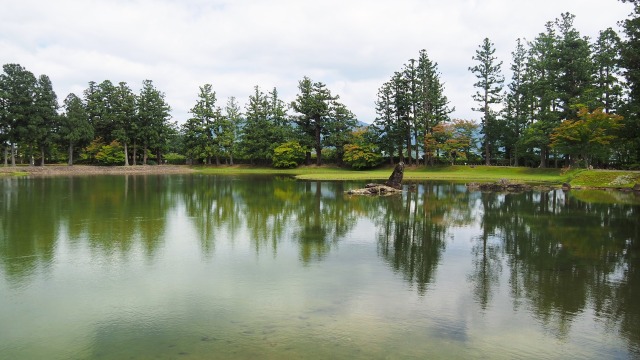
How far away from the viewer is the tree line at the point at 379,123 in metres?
40.0

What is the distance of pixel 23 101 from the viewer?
171ft

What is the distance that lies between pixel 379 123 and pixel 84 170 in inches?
1464

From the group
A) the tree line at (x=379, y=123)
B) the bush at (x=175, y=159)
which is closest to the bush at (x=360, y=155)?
the tree line at (x=379, y=123)

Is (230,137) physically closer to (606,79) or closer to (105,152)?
(105,152)

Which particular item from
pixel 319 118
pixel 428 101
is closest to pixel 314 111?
pixel 319 118

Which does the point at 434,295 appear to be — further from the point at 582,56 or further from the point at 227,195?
the point at 582,56

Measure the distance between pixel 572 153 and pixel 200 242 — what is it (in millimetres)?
36836

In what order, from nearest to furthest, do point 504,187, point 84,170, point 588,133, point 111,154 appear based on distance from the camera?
point 504,187
point 588,133
point 84,170
point 111,154

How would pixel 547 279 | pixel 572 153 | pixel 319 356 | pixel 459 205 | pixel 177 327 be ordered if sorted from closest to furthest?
1. pixel 319 356
2. pixel 177 327
3. pixel 547 279
4. pixel 459 205
5. pixel 572 153

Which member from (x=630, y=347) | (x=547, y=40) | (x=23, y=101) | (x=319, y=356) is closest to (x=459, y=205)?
(x=630, y=347)

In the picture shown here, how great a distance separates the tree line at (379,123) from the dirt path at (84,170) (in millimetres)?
3850

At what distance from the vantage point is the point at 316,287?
812 centimetres

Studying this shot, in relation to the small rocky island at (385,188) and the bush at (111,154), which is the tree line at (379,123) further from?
the small rocky island at (385,188)

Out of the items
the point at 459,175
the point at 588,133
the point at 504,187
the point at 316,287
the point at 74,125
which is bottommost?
the point at 316,287
